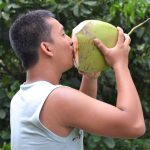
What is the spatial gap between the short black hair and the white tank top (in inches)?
4.2

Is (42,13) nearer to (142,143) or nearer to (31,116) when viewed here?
(31,116)

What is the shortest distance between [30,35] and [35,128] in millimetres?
338

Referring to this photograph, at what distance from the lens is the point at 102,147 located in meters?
3.17

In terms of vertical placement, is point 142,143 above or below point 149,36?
below

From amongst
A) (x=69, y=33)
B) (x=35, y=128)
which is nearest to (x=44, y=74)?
(x=35, y=128)

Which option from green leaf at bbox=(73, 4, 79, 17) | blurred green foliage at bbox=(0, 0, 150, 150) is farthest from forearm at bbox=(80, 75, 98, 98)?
green leaf at bbox=(73, 4, 79, 17)

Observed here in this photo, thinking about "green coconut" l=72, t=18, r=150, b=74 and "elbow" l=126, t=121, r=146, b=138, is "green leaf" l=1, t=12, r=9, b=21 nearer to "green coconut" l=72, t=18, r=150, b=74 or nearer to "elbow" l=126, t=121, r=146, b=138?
"green coconut" l=72, t=18, r=150, b=74

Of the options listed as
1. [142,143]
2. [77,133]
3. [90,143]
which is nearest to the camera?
[77,133]

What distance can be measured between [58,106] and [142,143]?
6.26ft

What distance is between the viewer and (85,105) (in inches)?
64.4

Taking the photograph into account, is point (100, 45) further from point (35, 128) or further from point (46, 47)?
point (35, 128)

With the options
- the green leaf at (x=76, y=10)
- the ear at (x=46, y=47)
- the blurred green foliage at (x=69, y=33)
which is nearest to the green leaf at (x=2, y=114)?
the blurred green foliage at (x=69, y=33)

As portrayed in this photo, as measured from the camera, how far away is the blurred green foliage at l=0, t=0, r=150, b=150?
313 cm

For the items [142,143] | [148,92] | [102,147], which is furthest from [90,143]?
[148,92]
